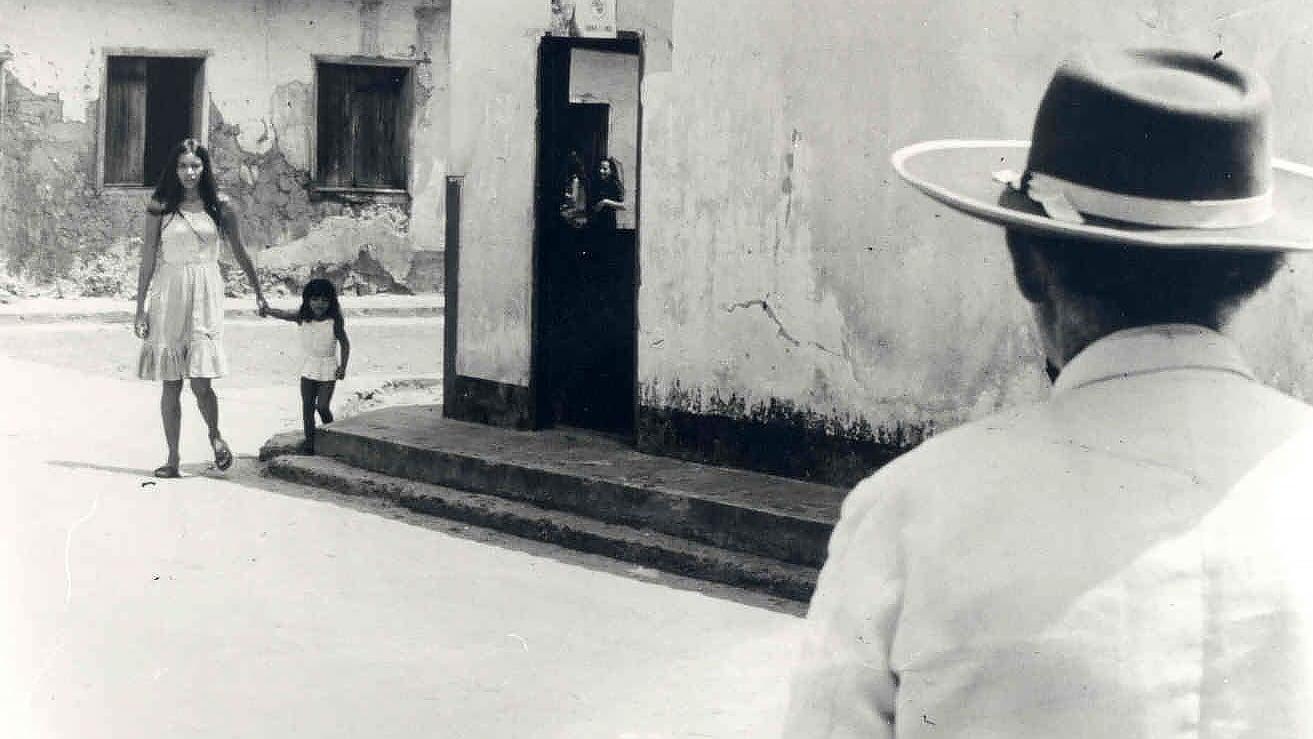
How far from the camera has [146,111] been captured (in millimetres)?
20500

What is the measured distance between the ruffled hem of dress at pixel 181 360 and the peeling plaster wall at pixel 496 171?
59.9 inches

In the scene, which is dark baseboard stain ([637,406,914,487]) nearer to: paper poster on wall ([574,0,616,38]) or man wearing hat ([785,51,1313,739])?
paper poster on wall ([574,0,616,38])

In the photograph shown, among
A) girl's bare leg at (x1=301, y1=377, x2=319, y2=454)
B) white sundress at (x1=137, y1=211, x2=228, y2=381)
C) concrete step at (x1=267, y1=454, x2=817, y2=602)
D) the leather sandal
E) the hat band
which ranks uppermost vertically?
the hat band

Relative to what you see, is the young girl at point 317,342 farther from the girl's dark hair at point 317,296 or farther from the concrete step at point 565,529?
the concrete step at point 565,529

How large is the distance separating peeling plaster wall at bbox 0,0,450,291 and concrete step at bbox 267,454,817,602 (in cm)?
1078

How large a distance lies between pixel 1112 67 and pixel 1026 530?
0.47m

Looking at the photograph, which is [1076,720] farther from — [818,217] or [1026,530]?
[818,217]

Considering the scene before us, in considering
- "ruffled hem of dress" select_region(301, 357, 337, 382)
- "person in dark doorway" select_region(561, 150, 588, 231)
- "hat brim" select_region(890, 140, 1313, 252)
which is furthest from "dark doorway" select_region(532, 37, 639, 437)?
"hat brim" select_region(890, 140, 1313, 252)

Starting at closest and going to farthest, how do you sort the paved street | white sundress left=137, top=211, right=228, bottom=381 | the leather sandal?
1. the paved street
2. white sundress left=137, top=211, right=228, bottom=381
3. the leather sandal

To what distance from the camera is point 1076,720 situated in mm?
1647

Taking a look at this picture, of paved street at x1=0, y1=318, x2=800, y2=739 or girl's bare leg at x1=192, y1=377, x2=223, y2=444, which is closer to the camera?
paved street at x1=0, y1=318, x2=800, y2=739

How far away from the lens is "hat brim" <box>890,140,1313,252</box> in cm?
176

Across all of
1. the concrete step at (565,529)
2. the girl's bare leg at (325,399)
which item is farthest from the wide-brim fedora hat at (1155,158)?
the girl's bare leg at (325,399)

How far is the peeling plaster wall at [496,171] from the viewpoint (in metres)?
10.2
